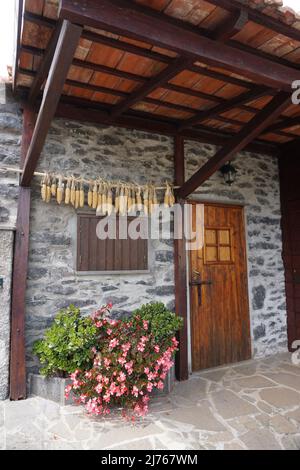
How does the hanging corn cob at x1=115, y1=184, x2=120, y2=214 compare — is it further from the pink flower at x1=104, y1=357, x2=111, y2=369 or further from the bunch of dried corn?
the pink flower at x1=104, y1=357, x2=111, y2=369

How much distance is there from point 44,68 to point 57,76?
33.3 inches

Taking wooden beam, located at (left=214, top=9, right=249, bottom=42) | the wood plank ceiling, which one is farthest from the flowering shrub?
wooden beam, located at (left=214, top=9, right=249, bottom=42)

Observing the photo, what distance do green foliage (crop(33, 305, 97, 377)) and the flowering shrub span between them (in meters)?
0.07

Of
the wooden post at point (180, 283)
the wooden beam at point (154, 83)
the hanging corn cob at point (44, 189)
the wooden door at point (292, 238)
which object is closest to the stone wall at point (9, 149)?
the hanging corn cob at point (44, 189)

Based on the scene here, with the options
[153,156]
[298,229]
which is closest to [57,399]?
[153,156]

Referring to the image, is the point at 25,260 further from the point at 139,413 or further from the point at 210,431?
the point at 210,431

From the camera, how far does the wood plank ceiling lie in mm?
2025

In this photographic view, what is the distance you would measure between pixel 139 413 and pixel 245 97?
118 inches

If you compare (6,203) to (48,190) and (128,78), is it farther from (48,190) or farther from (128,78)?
(128,78)

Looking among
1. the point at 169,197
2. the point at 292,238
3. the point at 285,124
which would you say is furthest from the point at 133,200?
the point at 292,238

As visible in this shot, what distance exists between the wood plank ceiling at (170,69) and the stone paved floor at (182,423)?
275 centimetres

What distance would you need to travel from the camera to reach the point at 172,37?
189 centimetres

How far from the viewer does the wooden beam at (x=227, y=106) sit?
9.52 feet

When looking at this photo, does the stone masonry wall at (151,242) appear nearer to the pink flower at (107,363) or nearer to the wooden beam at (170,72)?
the wooden beam at (170,72)
